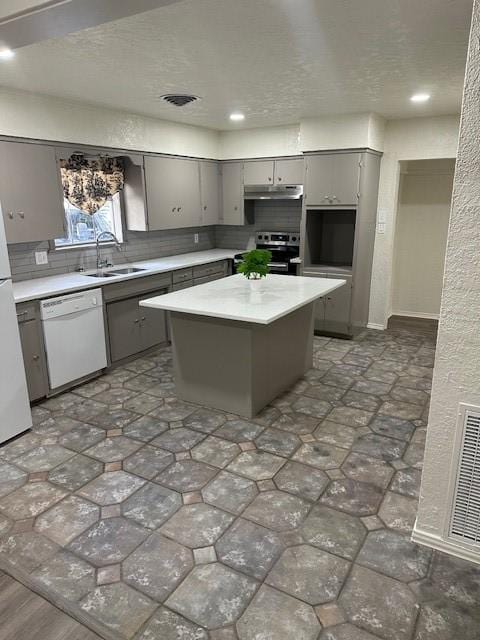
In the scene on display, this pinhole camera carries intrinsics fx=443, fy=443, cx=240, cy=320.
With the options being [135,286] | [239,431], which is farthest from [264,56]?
[239,431]

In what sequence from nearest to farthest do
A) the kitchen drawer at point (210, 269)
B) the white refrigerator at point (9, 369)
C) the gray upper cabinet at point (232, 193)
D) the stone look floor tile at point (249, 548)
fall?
the stone look floor tile at point (249, 548) → the white refrigerator at point (9, 369) → the kitchen drawer at point (210, 269) → the gray upper cabinet at point (232, 193)

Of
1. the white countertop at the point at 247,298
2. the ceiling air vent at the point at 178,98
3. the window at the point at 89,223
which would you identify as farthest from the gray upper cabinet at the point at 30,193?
the white countertop at the point at 247,298

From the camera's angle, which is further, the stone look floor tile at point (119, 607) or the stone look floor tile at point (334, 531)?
the stone look floor tile at point (334, 531)

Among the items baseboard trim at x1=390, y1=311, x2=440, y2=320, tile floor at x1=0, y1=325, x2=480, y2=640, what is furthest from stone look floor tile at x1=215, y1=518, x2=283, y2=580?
baseboard trim at x1=390, y1=311, x2=440, y2=320

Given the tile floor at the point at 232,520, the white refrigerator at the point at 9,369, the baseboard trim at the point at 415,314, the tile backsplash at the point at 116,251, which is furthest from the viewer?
the baseboard trim at the point at 415,314

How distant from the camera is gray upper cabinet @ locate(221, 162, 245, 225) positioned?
233 inches

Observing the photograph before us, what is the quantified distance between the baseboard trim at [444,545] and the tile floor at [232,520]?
0.13ft

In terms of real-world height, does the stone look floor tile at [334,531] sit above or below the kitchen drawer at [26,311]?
below

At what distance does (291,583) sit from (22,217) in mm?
3363

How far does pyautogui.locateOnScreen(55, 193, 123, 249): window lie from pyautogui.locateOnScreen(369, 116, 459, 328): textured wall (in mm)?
3092

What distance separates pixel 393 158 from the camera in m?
5.16

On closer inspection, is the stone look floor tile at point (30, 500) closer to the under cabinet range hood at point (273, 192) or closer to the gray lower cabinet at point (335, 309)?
the gray lower cabinet at point (335, 309)

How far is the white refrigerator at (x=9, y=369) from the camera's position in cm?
292

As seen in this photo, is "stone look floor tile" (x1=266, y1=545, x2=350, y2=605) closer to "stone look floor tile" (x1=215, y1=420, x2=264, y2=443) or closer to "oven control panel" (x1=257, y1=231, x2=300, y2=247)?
"stone look floor tile" (x1=215, y1=420, x2=264, y2=443)
